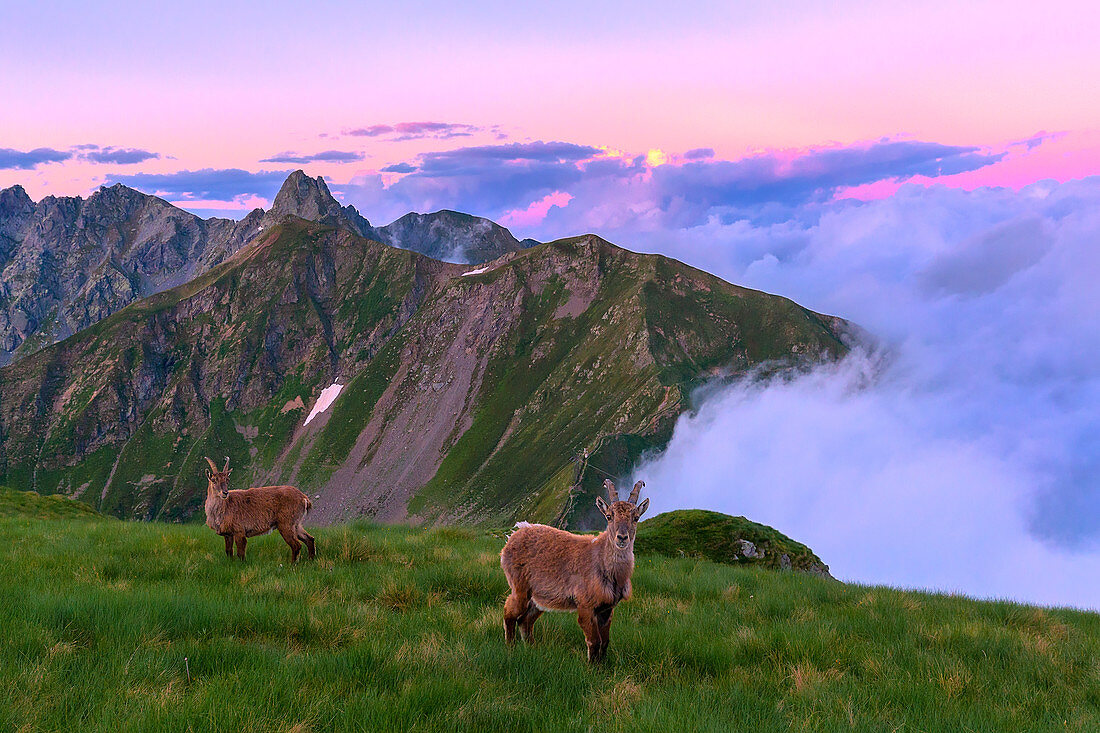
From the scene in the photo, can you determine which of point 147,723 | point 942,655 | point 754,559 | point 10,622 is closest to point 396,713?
point 147,723

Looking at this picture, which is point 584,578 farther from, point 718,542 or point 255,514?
point 718,542

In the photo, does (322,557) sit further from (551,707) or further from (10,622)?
(551,707)

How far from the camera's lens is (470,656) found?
7164 mm

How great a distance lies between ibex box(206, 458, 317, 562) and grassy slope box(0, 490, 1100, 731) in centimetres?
107

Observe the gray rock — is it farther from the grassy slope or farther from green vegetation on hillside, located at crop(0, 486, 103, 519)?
green vegetation on hillside, located at crop(0, 486, 103, 519)

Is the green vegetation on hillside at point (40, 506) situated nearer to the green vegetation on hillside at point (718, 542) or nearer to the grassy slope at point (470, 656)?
the grassy slope at point (470, 656)

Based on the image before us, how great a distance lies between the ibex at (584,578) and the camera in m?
8.24

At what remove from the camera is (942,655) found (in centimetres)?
784

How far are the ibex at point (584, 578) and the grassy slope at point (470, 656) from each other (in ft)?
1.41

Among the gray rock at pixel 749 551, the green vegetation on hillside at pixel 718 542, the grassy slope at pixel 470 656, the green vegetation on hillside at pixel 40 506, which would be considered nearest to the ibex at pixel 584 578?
the grassy slope at pixel 470 656

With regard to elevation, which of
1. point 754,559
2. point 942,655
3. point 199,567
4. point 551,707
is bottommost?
point 754,559

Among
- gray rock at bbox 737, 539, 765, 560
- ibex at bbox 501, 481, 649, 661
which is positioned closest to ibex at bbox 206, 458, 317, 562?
ibex at bbox 501, 481, 649, 661

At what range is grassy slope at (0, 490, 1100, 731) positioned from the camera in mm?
5594

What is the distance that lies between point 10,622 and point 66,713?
2.79 meters
